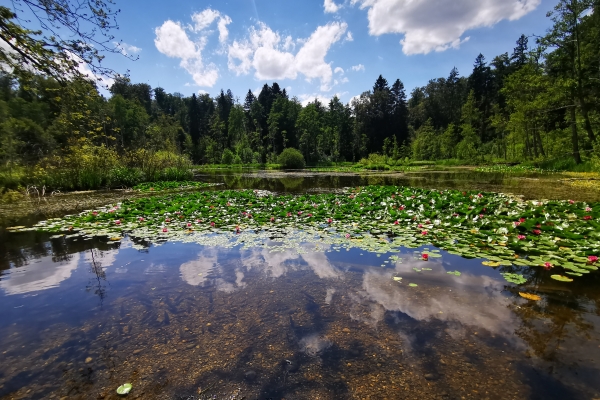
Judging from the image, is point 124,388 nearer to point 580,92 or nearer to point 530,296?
point 530,296

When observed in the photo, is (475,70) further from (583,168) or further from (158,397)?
(158,397)

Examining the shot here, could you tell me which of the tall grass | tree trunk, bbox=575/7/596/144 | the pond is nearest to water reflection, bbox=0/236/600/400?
the pond

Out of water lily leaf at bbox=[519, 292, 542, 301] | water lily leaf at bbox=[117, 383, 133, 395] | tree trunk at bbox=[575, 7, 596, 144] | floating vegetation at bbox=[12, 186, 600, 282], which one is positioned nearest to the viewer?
water lily leaf at bbox=[117, 383, 133, 395]

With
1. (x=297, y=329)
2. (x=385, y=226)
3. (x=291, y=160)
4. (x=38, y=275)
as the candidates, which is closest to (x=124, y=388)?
(x=297, y=329)

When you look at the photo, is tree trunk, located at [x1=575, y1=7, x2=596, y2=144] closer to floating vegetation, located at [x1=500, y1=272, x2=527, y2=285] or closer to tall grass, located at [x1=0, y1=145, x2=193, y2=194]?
floating vegetation, located at [x1=500, y1=272, x2=527, y2=285]

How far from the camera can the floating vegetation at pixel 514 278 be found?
374 centimetres

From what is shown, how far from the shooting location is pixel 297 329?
9.30ft

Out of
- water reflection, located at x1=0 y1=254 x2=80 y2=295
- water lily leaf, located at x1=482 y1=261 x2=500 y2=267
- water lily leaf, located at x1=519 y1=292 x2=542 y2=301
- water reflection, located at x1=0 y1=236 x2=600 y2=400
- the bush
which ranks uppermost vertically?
the bush

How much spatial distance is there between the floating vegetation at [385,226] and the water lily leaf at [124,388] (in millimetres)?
3339

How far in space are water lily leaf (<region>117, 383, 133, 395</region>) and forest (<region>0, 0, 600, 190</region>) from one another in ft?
16.9

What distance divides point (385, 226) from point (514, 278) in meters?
2.94

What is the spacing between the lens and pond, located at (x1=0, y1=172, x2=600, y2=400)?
2.14 m

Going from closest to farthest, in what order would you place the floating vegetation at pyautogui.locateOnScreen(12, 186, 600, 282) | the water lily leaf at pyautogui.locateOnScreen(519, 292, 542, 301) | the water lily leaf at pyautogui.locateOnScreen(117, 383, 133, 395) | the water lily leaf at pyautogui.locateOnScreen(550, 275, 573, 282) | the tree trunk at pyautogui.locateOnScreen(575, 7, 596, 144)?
the water lily leaf at pyautogui.locateOnScreen(117, 383, 133, 395) → the water lily leaf at pyautogui.locateOnScreen(519, 292, 542, 301) → the water lily leaf at pyautogui.locateOnScreen(550, 275, 573, 282) → the floating vegetation at pyautogui.locateOnScreen(12, 186, 600, 282) → the tree trunk at pyautogui.locateOnScreen(575, 7, 596, 144)

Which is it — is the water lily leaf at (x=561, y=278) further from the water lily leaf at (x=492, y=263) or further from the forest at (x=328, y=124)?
the forest at (x=328, y=124)
